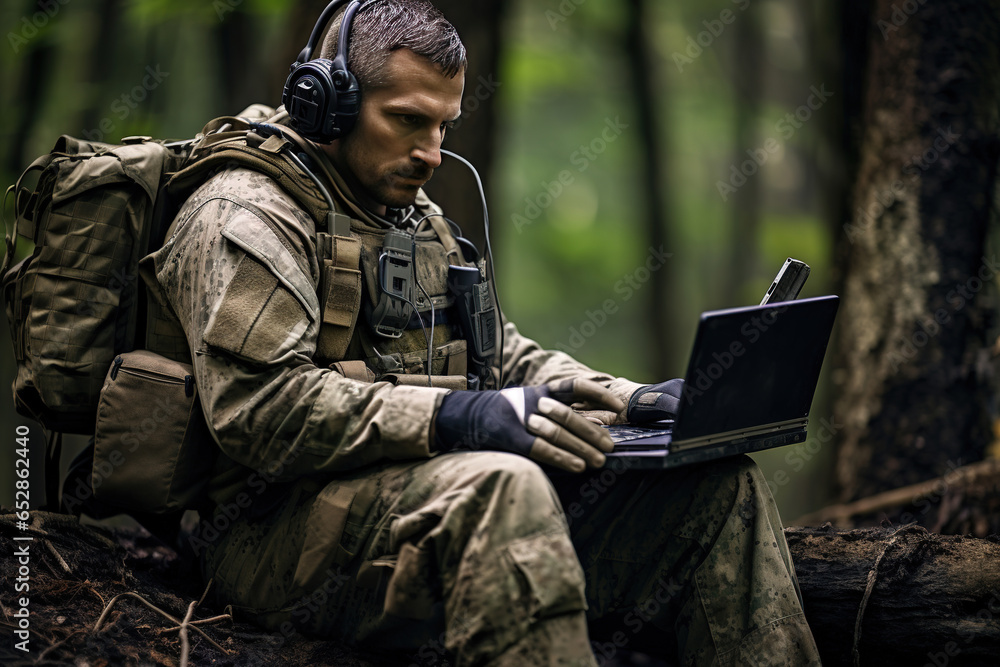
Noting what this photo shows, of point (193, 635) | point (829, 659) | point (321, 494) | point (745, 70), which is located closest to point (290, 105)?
point (321, 494)

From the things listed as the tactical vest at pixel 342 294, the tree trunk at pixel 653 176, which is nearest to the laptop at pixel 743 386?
the tactical vest at pixel 342 294

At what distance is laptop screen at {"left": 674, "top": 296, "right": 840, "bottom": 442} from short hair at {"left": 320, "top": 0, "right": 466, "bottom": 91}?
1.40m

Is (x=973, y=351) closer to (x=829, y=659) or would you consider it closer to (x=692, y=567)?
(x=829, y=659)

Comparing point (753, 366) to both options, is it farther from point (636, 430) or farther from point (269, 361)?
point (269, 361)

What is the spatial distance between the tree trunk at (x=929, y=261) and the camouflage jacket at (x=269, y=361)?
3482 millimetres

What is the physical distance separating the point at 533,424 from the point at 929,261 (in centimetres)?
355

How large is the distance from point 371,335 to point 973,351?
3.64 m

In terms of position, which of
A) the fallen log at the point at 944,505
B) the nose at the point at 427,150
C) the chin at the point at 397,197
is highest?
the nose at the point at 427,150

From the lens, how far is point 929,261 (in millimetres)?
4766

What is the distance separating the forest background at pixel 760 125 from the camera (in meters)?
4.70

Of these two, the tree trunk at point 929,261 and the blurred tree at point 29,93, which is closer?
the tree trunk at point 929,261

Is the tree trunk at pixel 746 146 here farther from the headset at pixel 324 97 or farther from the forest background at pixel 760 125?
the headset at pixel 324 97

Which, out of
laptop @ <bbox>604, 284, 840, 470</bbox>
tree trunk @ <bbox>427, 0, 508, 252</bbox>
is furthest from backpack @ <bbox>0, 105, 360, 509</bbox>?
tree trunk @ <bbox>427, 0, 508, 252</bbox>

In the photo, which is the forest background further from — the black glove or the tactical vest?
the black glove
